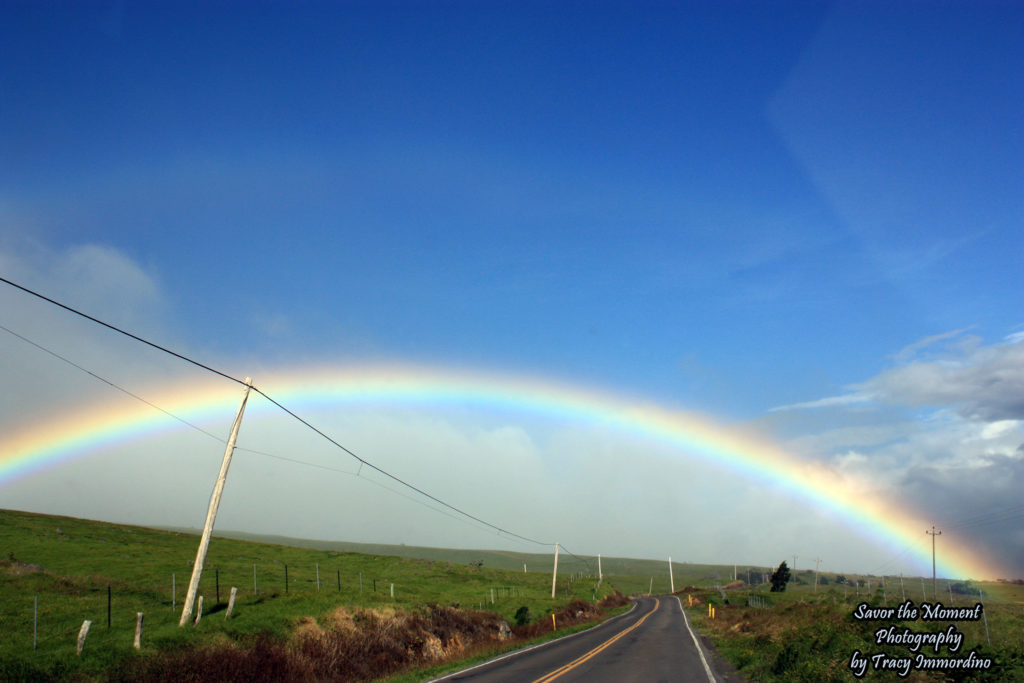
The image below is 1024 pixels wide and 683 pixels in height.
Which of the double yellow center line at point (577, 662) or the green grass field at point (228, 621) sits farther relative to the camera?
the double yellow center line at point (577, 662)

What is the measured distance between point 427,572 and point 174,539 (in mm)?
33866

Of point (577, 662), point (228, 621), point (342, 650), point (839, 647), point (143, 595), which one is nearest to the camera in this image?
point (839, 647)

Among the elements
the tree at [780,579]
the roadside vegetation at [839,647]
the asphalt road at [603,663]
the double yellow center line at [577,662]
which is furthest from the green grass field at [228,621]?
the tree at [780,579]

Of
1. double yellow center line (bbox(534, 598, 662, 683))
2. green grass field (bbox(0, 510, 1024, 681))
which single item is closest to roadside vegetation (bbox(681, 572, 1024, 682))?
green grass field (bbox(0, 510, 1024, 681))

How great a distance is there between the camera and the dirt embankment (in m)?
18.4

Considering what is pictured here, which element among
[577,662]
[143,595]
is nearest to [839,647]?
[577,662]

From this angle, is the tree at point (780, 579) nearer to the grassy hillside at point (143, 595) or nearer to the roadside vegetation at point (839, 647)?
the grassy hillside at point (143, 595)

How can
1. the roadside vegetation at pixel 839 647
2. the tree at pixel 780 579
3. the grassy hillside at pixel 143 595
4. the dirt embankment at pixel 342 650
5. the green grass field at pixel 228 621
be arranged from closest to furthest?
the roadside vegetation at pixel 839 647, the green grass field at pixel 228 621, the dirt embankment at pixel 342 650, the grassy hillside at pixel 143 595, the tree at pixel 780 579

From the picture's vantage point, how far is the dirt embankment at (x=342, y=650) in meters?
18.4

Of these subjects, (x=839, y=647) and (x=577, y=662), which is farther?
(x=577, y=662)

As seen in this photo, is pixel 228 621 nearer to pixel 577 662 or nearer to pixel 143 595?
pixel 577 662

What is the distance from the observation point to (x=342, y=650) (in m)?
24.2

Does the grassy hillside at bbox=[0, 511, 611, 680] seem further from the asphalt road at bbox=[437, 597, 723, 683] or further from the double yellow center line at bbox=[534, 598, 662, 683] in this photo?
the double yellow center line at bbox=[534, 598, 662, 683]

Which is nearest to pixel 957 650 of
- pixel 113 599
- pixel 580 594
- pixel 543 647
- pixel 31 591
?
pixel 543 647
